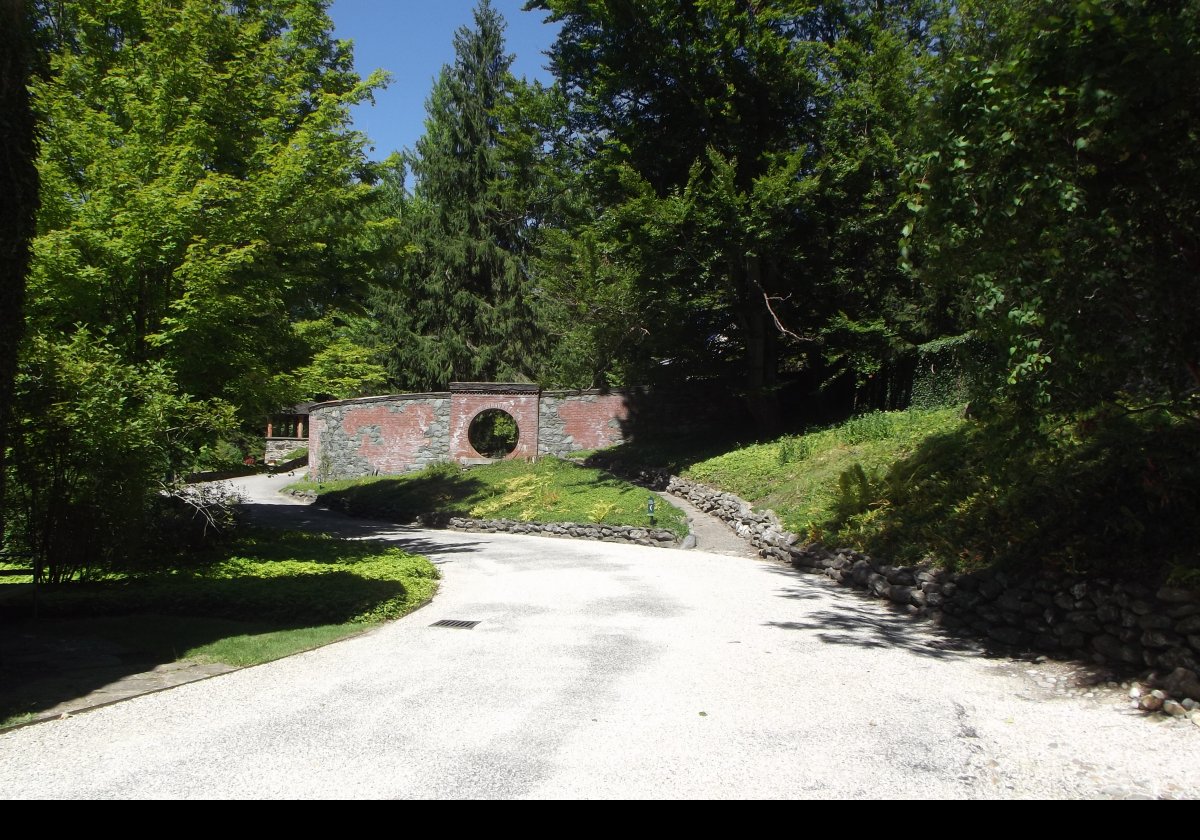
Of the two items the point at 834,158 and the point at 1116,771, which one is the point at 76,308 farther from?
the point at 834,158

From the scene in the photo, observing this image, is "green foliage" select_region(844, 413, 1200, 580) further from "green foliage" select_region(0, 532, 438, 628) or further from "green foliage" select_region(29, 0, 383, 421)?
"green foliage" select_region(29, 0, 383, 421)

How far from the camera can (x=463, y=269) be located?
36688 mm

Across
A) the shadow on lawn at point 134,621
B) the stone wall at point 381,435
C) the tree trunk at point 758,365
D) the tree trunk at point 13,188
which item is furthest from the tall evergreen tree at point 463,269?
the tree trunk at point 13,188

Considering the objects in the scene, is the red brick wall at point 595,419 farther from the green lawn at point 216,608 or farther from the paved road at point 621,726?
the paved road at point 621,726

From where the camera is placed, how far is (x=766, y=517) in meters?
14.6

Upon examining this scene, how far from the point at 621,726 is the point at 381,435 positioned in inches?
981

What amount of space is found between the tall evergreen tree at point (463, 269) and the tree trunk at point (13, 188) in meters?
29.4

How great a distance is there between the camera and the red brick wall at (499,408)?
2680 centimetres

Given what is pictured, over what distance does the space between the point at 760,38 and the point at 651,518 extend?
12177 mm

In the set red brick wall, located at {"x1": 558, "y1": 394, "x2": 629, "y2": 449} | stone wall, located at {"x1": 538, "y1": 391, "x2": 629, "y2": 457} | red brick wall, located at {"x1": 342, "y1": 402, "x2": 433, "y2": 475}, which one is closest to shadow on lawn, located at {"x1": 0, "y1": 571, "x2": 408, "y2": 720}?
stone wall, located at {"x1": 538, "y1": 391, "x2": 629, "y2": 457}

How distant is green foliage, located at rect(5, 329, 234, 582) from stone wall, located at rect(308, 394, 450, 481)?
1765 cm

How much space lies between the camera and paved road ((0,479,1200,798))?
4.18m

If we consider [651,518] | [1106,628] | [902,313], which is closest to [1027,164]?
[1106,628]

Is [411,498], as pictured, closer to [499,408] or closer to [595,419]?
[499,408]
